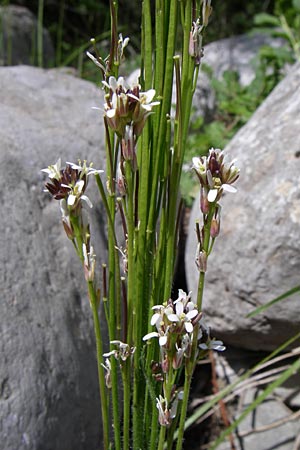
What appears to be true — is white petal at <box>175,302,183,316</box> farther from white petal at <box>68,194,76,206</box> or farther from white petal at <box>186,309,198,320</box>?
white petal at <box>68,194,76,206</box>

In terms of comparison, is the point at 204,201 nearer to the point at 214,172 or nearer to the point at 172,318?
the point at 214,172

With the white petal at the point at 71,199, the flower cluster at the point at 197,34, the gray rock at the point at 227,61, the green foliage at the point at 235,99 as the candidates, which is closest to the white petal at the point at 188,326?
the white petal at the point at 71,199

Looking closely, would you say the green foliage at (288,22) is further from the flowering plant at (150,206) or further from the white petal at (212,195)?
the white petal at (212,195)

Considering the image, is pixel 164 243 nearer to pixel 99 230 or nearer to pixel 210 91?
pixel 99 230

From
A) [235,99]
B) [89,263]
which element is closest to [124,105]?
[89,263]

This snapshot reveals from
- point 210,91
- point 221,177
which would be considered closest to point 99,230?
point 221,177

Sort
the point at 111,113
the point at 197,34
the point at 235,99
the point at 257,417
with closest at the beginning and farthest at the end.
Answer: the point at 111,113 < the point at 197,34 < the point at 257,417 < the point at 235,99
